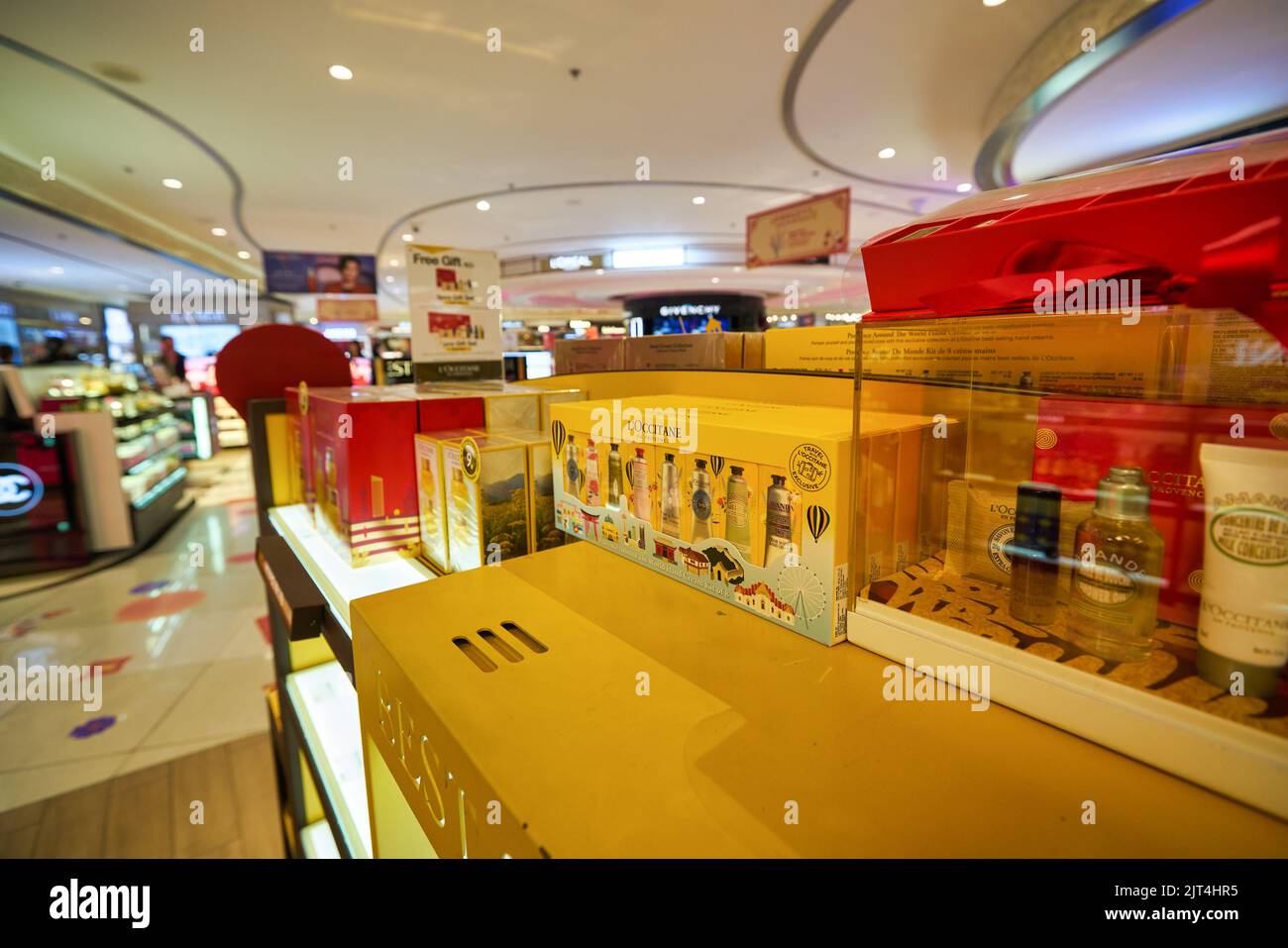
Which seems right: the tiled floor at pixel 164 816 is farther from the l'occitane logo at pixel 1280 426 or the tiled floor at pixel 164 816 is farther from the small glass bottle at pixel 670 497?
the l'occitane logo at pixel 1280 426

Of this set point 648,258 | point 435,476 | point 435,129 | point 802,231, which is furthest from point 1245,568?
point 648,258

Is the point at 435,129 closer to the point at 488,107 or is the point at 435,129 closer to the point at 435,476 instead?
the point at 488,107

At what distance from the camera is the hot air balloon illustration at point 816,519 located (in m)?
0.79

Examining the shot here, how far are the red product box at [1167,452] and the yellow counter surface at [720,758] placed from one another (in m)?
Answer: 0.26

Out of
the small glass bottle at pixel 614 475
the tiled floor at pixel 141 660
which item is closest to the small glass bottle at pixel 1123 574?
the small glass bottle at pixel 614 475

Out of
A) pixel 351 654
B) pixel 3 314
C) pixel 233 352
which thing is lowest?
pixel 351 654

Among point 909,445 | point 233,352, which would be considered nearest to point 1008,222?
point 909,445

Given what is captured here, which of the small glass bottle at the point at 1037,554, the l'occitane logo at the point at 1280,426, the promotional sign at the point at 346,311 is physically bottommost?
the small glass bottle at the point at 1037,554

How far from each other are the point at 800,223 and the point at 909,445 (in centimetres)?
666

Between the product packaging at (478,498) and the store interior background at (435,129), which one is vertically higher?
the store interior background at (435,129)

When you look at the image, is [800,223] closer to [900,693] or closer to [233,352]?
[233,352]

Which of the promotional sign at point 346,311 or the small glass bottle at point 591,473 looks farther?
the promotional sign at point 346,311

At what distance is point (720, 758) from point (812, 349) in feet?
3.14

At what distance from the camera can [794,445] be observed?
0.82m
